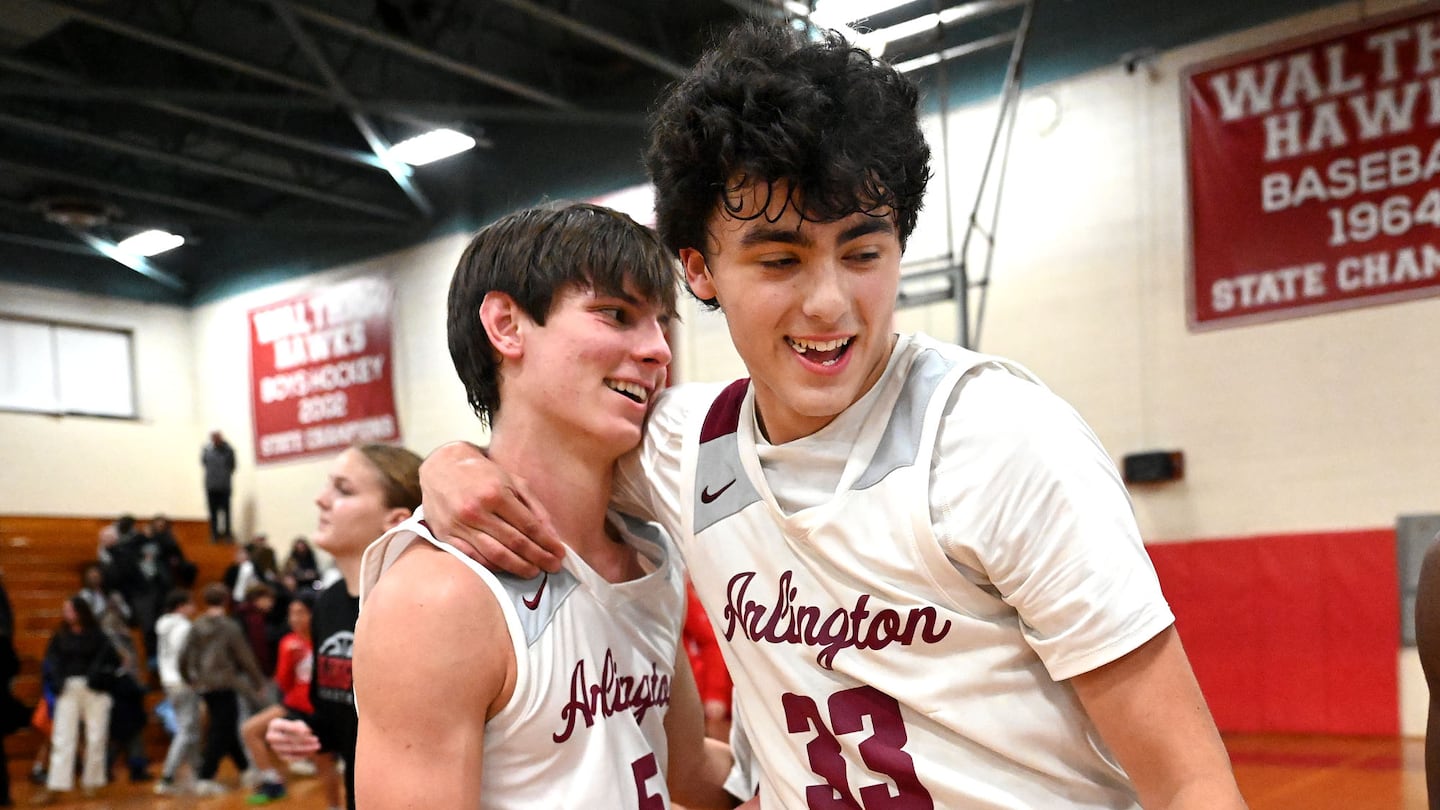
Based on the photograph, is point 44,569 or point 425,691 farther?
point 44,569

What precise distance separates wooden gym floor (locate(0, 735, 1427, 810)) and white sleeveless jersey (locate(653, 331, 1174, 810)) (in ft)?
17.1

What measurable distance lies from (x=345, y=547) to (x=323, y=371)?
14278mm

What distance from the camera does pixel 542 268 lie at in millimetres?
2141

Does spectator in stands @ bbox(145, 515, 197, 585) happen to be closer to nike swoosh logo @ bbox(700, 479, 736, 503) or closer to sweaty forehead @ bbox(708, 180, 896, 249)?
nike swoosh logo @ bbox(700, 479, 736, 503)

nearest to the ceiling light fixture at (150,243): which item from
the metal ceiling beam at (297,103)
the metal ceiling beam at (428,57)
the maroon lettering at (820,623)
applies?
the metal ceiling beam at (297,103)

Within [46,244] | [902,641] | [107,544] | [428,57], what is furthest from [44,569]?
[902,641]

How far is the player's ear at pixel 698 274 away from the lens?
6.22 feet

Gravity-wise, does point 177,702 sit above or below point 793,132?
below

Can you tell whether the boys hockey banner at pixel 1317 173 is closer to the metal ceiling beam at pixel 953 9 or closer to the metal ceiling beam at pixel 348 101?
the metal ceiling beam at pixel 953 9

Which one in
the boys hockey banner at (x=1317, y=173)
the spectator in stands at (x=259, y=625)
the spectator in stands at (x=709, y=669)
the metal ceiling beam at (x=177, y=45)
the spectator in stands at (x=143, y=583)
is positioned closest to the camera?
the spectator in stands at (x=709, y=669)

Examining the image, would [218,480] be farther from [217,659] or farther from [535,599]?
[535,599]

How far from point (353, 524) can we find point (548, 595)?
83.2 inches

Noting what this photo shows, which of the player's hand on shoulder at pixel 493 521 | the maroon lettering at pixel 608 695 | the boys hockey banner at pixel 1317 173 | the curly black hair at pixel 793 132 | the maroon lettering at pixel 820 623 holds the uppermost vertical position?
the boys hockey banner at pixel 1317 173

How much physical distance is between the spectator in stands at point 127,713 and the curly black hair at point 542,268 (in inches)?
407
